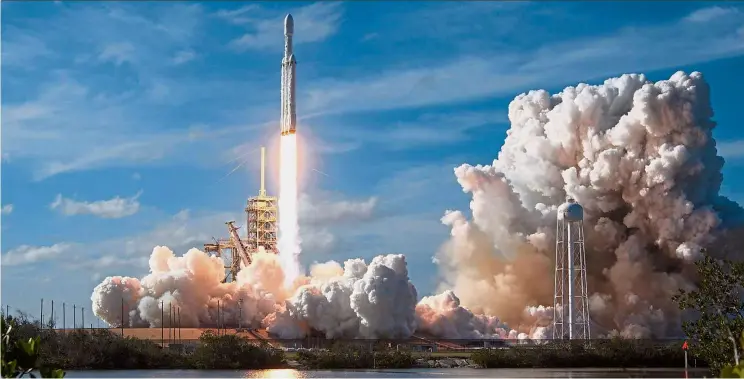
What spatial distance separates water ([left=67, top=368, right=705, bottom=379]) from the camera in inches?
2638

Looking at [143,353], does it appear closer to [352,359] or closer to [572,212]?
[352,359]

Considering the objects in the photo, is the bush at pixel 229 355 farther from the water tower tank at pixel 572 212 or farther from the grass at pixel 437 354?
the water tower tank at pixel 572 212

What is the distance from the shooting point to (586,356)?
258ft

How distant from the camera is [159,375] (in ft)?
225

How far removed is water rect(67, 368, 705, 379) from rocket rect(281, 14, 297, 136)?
20311mm

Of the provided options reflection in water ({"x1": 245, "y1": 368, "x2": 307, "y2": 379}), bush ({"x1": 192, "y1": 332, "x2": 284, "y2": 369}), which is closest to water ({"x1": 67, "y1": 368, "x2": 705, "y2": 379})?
reflection in water ({"x1": 245, "y1": 368, "x2": 307, "y2": 379})

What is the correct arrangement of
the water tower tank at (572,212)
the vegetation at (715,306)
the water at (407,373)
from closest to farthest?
the vegetation at (715,306) → the water at (407,373) → the water tower tank at (572,212)

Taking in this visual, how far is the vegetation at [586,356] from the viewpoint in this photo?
7850cm

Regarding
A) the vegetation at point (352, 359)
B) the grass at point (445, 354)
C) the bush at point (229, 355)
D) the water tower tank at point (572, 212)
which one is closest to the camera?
the bush at point (229, 355)

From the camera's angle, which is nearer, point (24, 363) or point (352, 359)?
point (24, 363)

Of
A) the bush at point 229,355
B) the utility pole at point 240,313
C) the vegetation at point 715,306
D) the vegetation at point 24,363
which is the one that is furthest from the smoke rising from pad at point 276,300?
the vegetation at point 24,363

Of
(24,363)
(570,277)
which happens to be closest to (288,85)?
(570,277)

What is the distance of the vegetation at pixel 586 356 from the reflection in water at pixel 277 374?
41.3ft

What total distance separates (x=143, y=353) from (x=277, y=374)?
37.2ft
